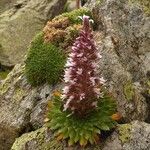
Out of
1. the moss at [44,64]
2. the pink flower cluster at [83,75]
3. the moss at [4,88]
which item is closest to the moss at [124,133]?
the pink flower cluster at [83,75]

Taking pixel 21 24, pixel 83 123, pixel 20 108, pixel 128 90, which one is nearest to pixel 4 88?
pixel 20 108

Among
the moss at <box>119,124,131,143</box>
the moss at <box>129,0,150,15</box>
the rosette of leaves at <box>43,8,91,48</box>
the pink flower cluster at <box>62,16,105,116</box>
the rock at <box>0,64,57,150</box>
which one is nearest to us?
the pink flower cluster at <box>62,16,105,116</box>

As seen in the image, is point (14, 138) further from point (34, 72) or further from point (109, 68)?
point (109, 68)

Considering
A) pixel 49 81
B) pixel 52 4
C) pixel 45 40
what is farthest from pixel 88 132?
pixel 52 4

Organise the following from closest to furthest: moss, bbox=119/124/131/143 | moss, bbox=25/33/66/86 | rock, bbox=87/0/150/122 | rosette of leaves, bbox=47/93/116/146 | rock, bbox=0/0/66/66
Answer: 1. rosette of leaves, bbox=47/93/116/146
2. moss, bbox=119/124/131/143
3. rock, bbox=87/0/150/122
4. moss, bbox=25/33/66/86
5. rock, bbox=0/0/66/66

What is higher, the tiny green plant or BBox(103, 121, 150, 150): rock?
the tiny green plant

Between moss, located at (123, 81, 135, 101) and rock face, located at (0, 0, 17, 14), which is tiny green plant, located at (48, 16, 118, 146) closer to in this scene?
moss, located at (123, 81, 135, 101)

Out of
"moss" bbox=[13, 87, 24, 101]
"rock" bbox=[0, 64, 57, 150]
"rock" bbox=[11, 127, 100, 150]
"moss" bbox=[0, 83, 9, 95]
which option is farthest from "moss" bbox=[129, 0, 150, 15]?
"rock" bbox=[11, 127, 100, 150]
